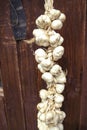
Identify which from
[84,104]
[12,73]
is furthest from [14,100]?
[84,104]

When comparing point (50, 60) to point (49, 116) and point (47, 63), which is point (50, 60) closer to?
point (47, 63)

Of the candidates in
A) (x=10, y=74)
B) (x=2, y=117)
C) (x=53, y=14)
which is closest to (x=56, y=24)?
(x=53, y=14)

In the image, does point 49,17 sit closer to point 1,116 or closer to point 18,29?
point 18,29

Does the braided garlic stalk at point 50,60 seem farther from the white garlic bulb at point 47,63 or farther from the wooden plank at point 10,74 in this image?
the wooden plank at point 10,74

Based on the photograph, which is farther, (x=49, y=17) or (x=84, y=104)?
(x=84, y=104)

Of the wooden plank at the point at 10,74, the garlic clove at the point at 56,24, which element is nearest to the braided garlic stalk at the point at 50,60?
the garlic clove at the point at 56,24

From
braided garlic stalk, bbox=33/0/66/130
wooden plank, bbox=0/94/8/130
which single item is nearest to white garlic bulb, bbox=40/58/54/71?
braided garlic stalk, bbox=33/0/66/130
